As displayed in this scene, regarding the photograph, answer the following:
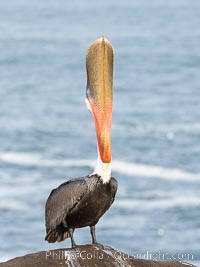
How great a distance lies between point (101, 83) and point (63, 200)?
101 cm

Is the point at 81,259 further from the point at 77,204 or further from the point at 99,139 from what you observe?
the point at 99,139

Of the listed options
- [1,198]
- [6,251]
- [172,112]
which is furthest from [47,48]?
[6,251]

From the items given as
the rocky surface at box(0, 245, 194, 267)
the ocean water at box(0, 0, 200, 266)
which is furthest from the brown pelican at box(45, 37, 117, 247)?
the ocean water at box(0, 0, 200, 266)

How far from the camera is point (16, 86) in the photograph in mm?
47406

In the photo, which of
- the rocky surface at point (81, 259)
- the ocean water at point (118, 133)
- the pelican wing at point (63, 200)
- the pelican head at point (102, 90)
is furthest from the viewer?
the ocean water at point (118, 133)

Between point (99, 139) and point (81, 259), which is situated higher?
point (99, 139)

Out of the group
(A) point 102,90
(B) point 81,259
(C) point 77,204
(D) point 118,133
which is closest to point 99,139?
(A) point 102,90

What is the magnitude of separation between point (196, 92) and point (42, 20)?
40.6m

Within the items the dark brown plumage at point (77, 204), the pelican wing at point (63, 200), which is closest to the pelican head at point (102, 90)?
the dark brown plumage at point (77, 204)

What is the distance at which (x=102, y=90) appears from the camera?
29.4 ft

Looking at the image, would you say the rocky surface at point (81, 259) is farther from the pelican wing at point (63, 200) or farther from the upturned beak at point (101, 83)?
the upturned beak at point (101, 83)

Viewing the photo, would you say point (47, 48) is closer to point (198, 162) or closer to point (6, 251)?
point (198, 162)

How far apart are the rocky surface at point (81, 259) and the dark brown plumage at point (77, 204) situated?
32 centimetres

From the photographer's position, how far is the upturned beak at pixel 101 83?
29.2ft
